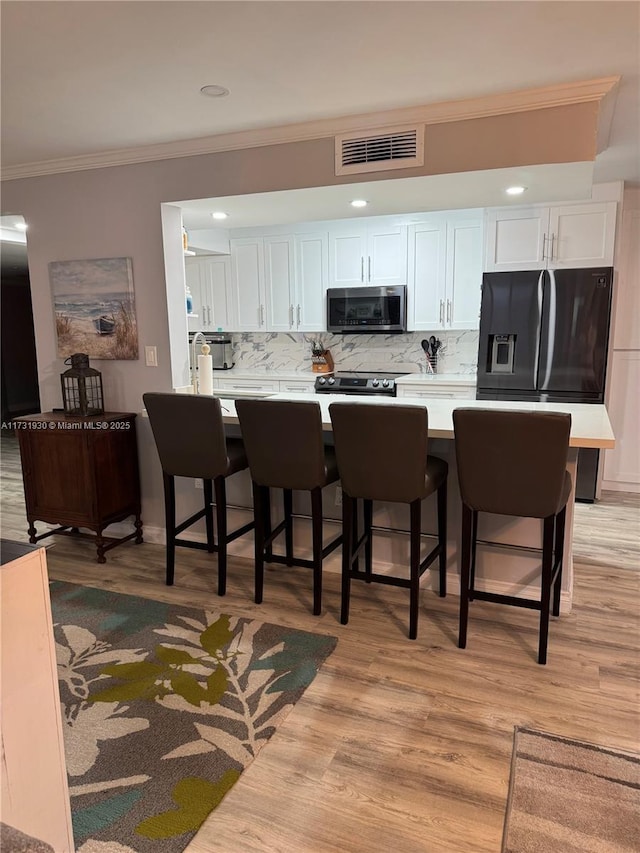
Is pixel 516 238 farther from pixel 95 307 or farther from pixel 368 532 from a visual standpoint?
pixel 95 307

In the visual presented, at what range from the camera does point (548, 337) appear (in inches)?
172

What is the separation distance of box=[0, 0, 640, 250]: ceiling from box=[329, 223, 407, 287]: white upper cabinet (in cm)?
209

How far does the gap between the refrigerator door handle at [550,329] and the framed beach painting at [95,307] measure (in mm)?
2979

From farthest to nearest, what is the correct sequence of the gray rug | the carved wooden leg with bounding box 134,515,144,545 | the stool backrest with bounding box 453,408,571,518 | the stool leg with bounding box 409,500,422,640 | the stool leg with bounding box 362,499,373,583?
1. the carved wooden leg with bounding box 134,515,144,545
2. the stool leg with bounding box 362,499,373,583
3. the stool leg with bounding box 409,500,422,640
4. the stool backrest with bounding box 453,408,571,518
5. the gray rug

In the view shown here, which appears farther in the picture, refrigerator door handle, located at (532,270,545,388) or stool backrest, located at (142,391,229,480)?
refrigerator door handle, located at (532,270,545,388)

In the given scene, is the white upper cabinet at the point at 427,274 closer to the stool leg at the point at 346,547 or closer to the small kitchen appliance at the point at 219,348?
the small kitchen appliance at the point at 219,348

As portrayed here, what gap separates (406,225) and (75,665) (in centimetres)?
423

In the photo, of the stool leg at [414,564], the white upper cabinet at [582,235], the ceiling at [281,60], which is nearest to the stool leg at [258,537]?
the stool leg at [414,564]

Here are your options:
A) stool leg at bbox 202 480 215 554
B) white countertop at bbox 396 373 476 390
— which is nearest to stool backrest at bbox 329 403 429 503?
Result: stool leg at bbox 202 480 215 554

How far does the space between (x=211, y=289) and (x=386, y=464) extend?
4019 mm

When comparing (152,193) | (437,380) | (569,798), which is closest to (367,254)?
(437,380)

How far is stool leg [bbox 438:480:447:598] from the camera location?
2893 mm

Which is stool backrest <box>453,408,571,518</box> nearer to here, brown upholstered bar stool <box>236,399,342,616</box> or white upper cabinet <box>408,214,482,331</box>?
brown upholstered bar stool <box>236,399,342,616</box>

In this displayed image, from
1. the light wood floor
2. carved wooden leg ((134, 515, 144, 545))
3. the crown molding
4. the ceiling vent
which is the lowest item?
the light wood floor
